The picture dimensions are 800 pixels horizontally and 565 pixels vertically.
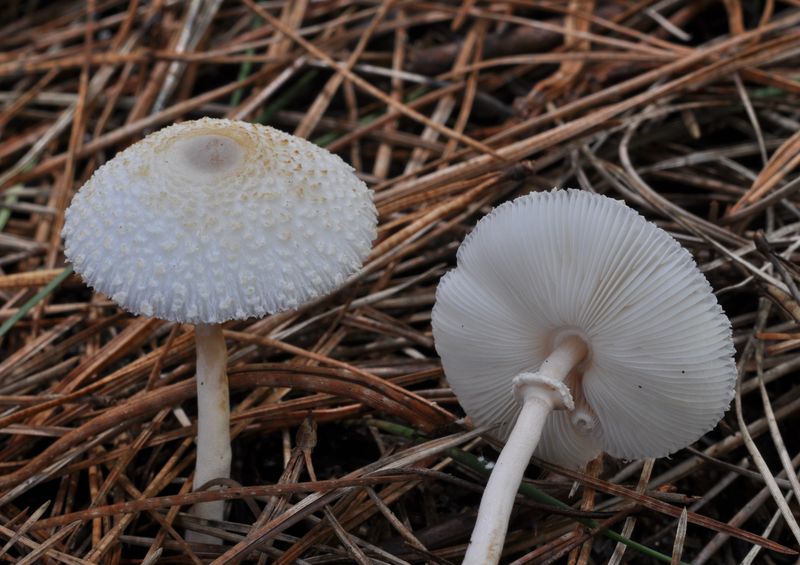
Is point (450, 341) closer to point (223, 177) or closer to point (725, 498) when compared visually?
point (223, 177)

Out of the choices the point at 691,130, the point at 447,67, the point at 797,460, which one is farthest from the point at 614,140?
the point at 797,460

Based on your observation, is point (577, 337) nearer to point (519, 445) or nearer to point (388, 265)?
point (519, 445)

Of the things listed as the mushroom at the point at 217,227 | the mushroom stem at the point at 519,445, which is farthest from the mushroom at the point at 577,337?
the mushroom at the point at 217,227

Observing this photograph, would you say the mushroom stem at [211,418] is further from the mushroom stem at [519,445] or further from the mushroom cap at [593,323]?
the mushroom stem at [519,445]

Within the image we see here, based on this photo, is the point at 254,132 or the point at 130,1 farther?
the point at 130,1

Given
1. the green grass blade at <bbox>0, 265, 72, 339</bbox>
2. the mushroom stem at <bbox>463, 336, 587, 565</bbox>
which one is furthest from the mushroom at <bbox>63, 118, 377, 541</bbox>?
the green grass blade at <bbox>0, 265, 72, 339</bbox>

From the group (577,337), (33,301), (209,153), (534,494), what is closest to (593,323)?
(577,337)
